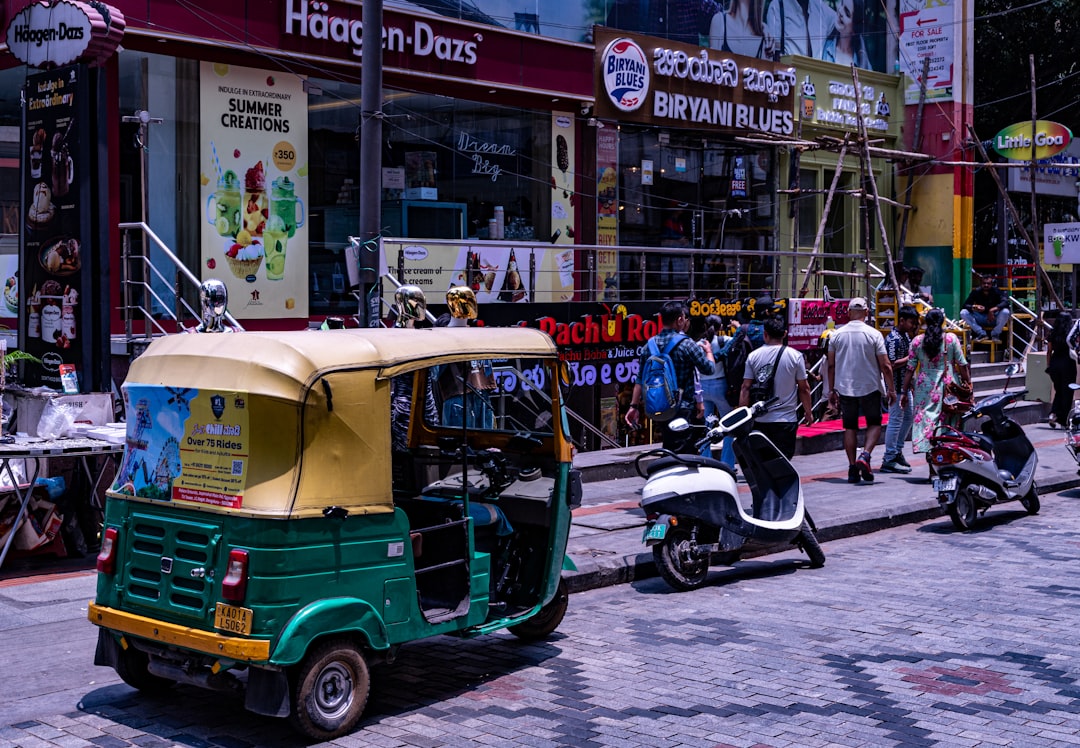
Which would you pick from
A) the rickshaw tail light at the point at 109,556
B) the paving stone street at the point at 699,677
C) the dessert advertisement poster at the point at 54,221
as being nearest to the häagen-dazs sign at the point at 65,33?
the dessert advertisement poster at the point at 54,221

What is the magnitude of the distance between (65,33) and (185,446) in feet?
18.2

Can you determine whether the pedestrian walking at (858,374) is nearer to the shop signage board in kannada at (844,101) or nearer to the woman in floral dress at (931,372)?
the woman in floral dress at (931,372)

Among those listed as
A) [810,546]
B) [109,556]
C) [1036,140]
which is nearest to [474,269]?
[810,546]

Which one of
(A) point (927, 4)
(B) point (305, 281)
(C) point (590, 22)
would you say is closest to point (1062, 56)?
(A) point (927, 4)

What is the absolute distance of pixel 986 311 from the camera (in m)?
23.8

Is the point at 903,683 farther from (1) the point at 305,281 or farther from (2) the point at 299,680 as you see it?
(1) the point at 305,281

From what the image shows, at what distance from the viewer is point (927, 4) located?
84.9 ft

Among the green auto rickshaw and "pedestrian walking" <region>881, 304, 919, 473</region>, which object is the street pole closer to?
the green auto rickshaw

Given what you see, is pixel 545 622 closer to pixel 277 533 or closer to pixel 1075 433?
pixel 277 533

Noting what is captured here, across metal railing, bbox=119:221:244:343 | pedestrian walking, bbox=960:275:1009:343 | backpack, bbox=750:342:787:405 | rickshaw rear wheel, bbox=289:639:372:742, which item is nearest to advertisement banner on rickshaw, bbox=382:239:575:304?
metal railing, bbox=119:221:244:343

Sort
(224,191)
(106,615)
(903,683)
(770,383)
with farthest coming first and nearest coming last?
(224,191) → (770,383) → (903,683) → (106,615)

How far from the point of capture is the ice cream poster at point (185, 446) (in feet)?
18.5

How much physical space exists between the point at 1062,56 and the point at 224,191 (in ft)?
79.3

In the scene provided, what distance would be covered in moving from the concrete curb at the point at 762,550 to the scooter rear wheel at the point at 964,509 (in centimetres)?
61
